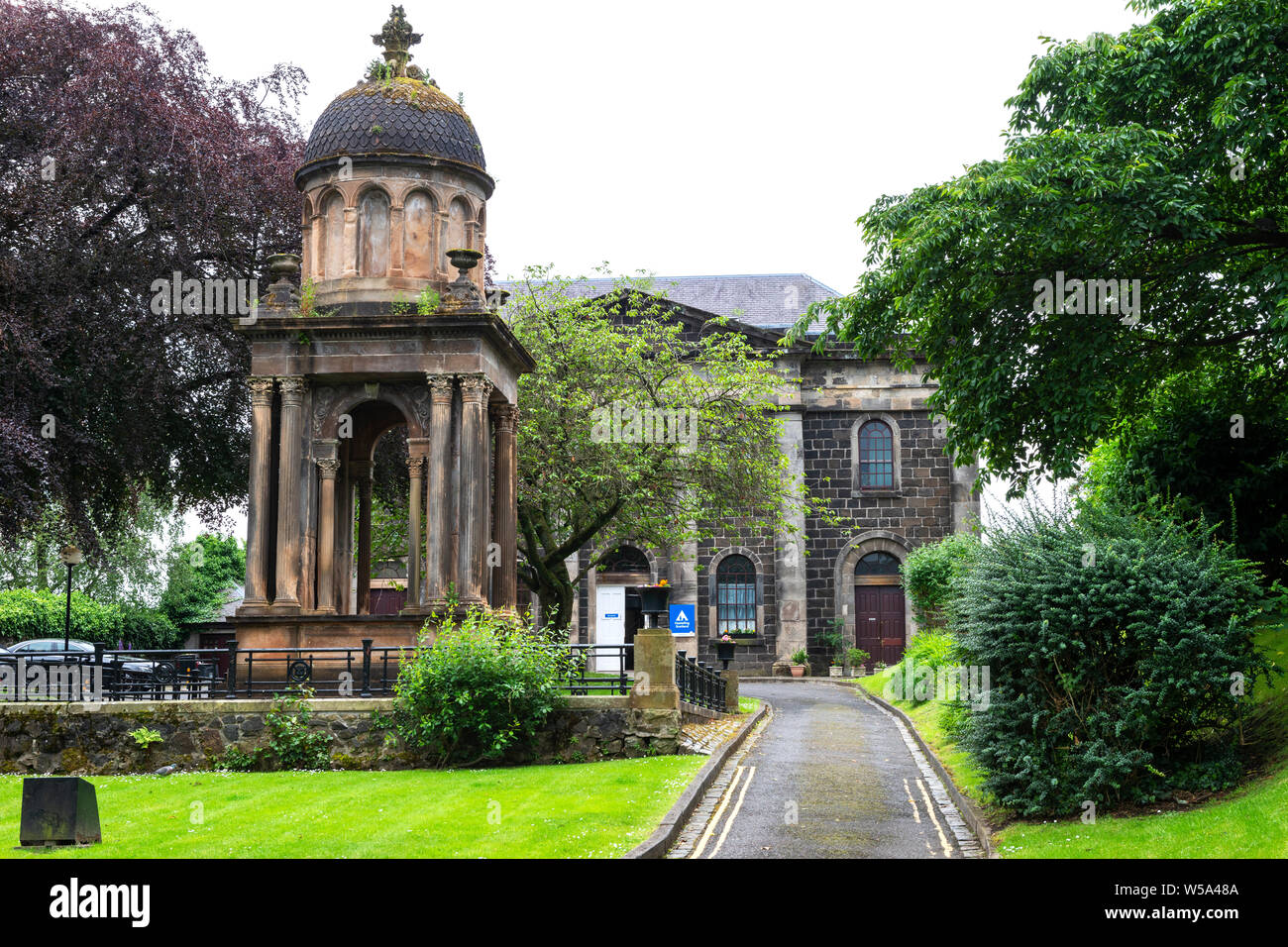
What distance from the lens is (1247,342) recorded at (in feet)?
60.3

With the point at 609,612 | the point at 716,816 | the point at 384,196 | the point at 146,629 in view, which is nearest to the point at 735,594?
the point at 609,612

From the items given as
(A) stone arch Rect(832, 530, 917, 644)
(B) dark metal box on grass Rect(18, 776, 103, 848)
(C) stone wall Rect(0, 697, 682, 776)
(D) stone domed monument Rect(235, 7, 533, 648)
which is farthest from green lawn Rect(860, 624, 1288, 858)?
A: (A) stone arch Rect(832, 530, 917, 644)

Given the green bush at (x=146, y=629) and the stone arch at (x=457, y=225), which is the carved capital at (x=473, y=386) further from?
the green bush at (x=146, y=629)

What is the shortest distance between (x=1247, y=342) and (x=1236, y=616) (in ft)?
22.9

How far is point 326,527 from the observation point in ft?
70.0

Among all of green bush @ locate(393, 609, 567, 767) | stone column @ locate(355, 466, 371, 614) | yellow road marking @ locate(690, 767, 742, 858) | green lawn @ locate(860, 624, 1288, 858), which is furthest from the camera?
stone column @ locate(355, 466, 371, 614)

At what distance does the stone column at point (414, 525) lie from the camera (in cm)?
2130

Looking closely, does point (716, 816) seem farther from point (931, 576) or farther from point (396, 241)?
point (931, 576)

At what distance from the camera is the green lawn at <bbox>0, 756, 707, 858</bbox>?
38.8ft

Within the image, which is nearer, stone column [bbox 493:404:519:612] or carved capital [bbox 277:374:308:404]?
carved capital [bbox 277:374:308:404]

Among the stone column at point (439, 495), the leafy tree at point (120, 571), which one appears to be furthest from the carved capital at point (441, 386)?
the leafy tree at point (120, 571)

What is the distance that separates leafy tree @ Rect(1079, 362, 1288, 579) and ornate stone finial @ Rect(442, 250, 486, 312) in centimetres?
985

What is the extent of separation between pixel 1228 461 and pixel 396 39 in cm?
1575

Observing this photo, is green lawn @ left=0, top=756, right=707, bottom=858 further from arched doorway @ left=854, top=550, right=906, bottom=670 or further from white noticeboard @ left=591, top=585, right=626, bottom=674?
arched doorway @ left=854, top=550, right=906, bottom=670
